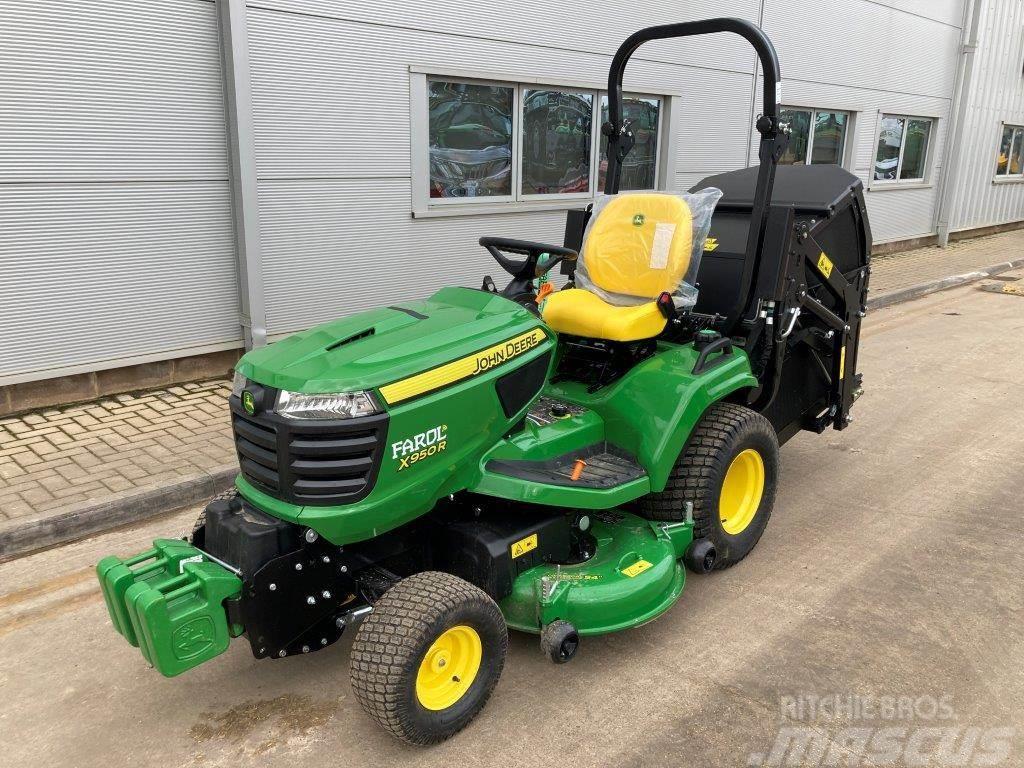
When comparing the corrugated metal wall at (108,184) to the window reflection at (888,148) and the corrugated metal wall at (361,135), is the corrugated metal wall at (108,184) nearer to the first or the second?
the corrugated metal wall at (361,135)

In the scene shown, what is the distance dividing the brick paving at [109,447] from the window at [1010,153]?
16.1 meters

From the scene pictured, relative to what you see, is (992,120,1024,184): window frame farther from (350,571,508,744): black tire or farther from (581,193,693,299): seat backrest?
(350,571,508,744): black tire

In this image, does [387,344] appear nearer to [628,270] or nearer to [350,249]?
[628,270]

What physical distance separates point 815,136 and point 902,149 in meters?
2.78

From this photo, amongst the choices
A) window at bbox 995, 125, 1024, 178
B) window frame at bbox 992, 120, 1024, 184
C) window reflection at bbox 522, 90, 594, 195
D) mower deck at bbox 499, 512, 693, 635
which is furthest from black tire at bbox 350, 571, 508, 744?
window at bbox 995, 125, 1024, 178

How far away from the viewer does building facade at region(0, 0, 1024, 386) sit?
17.4 feet

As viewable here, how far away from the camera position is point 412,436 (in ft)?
8.98

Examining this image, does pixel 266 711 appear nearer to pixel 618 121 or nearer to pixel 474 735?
pixel 474 735

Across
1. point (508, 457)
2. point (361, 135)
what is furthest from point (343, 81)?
point (508, 457)

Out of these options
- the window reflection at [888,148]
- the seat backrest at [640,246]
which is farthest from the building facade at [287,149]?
the window reflection at [888,148]

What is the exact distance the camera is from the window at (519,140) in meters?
7.18

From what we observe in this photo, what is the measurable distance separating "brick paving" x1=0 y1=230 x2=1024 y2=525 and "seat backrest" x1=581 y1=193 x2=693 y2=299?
249cm

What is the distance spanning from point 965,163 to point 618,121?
13229 millimetres

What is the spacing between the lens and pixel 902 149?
13594 mm
